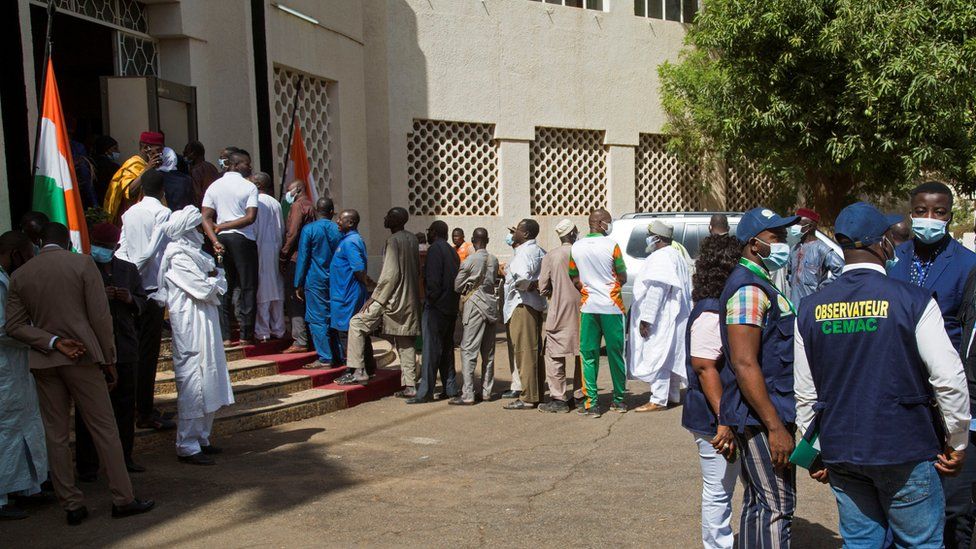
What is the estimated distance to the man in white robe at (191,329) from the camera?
712 cm

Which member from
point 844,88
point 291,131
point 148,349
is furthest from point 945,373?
point 844,88

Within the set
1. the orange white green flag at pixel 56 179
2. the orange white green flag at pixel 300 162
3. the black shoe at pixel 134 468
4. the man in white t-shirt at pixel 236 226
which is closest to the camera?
the black shoe at pixel 134 468

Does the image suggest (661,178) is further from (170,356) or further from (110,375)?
(110,375)

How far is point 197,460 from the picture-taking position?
7.25m

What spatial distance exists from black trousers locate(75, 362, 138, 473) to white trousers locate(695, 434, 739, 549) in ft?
13.8

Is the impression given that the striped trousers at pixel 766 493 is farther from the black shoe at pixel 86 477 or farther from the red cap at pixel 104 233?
the black shoe at pixel 86 477

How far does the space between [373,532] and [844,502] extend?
2.91 m

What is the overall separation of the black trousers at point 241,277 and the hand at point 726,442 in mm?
6210

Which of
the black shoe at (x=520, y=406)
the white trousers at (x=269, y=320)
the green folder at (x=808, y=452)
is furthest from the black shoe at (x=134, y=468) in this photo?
the green folder at (x=808, y=452)

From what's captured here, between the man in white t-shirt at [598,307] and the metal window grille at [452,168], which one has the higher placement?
the metal window grille at [452,168]

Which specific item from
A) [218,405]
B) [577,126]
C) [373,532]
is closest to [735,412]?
[373,532]

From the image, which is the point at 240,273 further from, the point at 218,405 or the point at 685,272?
the point at 685,272

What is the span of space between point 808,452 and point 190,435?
5021 millimetres

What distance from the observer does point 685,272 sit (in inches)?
361
